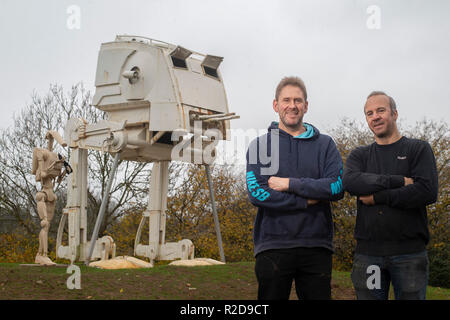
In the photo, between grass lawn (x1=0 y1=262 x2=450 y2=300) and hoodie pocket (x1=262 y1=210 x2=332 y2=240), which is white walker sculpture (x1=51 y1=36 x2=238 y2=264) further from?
hoodie pocket (x1=262 y1=210 x2=332 y2=240)

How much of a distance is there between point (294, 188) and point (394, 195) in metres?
0.72

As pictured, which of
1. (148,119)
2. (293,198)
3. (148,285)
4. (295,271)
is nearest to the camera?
(295,271)

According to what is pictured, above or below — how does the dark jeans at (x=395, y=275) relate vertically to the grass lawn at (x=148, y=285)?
above

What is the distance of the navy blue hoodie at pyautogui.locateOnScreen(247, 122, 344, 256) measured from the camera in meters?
3.19

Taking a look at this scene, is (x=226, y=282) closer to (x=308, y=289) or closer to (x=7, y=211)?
(x=308, y=289)

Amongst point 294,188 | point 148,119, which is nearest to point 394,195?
point 294,188

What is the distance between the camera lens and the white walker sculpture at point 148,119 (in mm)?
10891

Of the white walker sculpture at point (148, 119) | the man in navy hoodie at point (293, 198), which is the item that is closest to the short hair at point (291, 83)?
the man in navy hoodie at point (293, 198)

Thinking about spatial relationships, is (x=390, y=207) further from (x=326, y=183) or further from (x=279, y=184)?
(x=279, y=184)

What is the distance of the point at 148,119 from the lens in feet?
36.5

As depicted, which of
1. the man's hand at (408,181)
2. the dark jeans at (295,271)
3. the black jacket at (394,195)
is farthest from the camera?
the man's hand at (408,181)

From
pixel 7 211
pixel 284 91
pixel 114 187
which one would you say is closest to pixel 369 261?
pixel 284 91

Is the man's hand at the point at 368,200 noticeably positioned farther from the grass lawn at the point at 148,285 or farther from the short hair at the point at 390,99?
the grass lawn at the point at 148,285

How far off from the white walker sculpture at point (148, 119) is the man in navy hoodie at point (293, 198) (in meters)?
7.16
